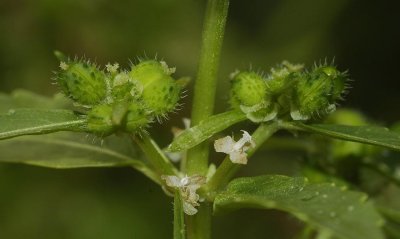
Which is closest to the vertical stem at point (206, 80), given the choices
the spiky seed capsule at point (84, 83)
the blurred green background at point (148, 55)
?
the spiky seed capsule at point (84, 83)

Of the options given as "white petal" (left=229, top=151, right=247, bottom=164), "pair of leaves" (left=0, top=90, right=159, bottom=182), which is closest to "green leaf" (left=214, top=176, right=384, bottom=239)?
"white petal" (left=229, top=151, right=247, bottom=164)

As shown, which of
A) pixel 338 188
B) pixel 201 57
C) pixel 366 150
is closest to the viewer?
pixel 338 188

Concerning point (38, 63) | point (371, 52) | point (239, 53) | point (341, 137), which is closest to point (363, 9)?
point (371, 52)

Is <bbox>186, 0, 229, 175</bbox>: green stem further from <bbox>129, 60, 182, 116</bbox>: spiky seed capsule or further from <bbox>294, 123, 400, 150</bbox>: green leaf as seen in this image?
<bbox>294, 123, 400, 150</bbox>: green leaf

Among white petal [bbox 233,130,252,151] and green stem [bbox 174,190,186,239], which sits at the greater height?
white petal [bbox 233,130,252,151]

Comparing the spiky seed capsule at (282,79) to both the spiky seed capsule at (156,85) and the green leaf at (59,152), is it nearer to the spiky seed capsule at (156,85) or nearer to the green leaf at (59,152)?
the spiky seed capsule at (156,85)

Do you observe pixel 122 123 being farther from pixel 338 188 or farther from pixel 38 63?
pixel 38 63
